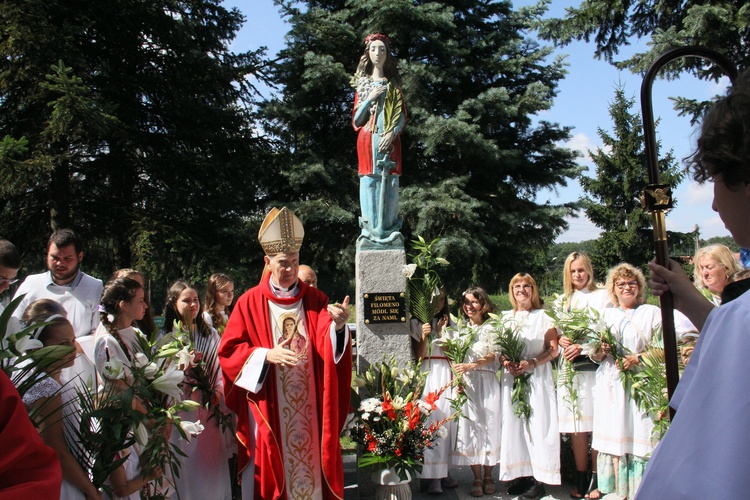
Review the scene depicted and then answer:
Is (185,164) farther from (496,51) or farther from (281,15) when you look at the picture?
(496,51)

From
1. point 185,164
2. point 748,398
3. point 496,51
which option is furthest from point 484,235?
point 748,398

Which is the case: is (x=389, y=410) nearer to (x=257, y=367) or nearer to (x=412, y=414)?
(x=412, y=414)

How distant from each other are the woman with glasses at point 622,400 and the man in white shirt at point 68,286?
4.20 metres

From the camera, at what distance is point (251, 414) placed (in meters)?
4.50

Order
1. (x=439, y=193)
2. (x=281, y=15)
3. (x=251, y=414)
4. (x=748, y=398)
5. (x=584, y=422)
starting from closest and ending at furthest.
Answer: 1. (x=748, y=398)
2. (x=251, y=414)
3. (x=584, y=422)
4. (x=439, y=193)
5. (x=281, y=15)

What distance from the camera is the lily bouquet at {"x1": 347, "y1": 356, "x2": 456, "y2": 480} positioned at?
4.83 m

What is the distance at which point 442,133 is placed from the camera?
12656mm

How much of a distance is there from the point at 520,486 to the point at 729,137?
5.08 meters

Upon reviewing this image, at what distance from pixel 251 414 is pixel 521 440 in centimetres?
249

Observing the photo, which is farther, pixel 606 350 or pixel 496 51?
pixel 496 51

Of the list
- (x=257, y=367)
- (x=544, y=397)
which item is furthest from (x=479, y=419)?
(x=257, y=367)

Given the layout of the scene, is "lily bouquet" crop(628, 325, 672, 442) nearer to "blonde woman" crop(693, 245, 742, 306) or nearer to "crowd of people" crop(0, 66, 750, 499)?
"crowd of people" crop(0, 66, 750, 499)

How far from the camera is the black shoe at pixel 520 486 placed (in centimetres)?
551

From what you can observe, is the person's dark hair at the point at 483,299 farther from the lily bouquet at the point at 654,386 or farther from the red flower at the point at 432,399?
the lily bouquet at the point at 654,386
